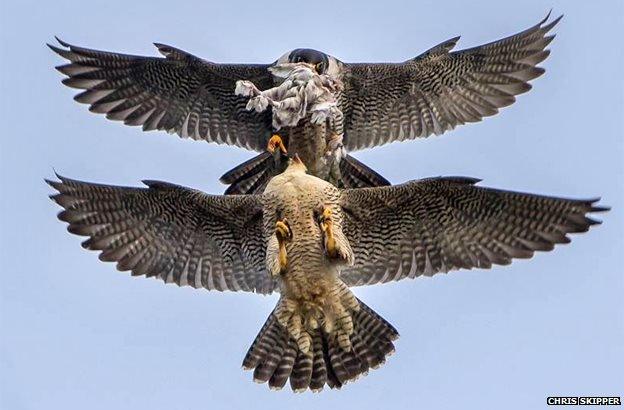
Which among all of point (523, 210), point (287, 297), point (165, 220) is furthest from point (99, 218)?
point (523, 210)

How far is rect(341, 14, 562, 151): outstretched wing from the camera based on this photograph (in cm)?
1398

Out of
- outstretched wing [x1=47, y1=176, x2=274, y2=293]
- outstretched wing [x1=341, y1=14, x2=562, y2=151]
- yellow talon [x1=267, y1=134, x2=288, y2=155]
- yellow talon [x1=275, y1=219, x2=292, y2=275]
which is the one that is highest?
outstretched wing [x1=341, y1=14, x2=562, y2=151]

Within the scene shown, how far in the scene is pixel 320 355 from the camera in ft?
40.0

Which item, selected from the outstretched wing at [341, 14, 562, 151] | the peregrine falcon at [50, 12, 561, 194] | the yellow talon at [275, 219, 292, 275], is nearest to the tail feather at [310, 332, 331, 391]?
the yellow talon at [275, 219, 292, 275]

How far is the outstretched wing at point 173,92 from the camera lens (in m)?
13.9

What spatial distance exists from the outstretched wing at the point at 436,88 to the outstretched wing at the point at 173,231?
1.88 m

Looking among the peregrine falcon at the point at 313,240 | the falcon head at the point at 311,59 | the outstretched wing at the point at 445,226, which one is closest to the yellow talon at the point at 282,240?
the peregrine falcon at the point at 313,240

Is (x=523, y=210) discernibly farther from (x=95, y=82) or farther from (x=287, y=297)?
(x=95, y=82)

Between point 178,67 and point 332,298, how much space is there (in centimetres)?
320

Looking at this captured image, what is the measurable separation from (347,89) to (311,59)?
1023 mm

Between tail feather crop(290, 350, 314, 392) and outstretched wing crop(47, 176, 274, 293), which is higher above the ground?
outstretched wing crop(47, 176, 274, 293)

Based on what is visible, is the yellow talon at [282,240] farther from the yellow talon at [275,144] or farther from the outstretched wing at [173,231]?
the yellow talon at [275,144]

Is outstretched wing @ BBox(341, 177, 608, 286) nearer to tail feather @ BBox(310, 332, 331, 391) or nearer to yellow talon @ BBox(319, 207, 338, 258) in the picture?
yellow talon @ BBox(319, 207, 338, 258)

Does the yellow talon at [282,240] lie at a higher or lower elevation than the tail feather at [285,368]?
higher
